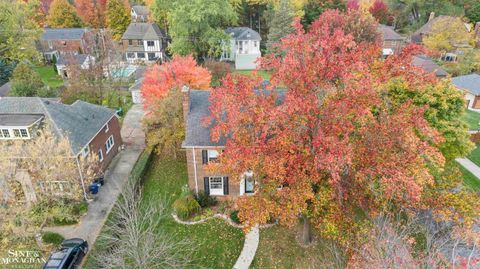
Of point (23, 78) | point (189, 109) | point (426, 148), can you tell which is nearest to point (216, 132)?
point (189, 109)

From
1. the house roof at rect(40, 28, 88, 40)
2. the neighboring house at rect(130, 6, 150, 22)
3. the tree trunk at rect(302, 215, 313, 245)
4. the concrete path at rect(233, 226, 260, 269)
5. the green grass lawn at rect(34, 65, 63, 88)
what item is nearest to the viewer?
the concrete path at rect(233, 226, 260, 269)

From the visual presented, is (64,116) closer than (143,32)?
Yes

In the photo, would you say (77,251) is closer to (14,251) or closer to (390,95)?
(14,251)

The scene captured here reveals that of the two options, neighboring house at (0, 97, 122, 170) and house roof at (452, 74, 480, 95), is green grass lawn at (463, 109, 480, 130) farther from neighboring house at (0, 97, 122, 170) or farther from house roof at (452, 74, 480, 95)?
neighboring house at (0, 97, 122, 170)

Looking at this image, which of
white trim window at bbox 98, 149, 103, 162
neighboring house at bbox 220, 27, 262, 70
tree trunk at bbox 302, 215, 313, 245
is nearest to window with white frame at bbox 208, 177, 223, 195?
tree trunk at bbox 302, 215, 313, 245

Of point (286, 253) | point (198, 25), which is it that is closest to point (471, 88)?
point (286, 253)

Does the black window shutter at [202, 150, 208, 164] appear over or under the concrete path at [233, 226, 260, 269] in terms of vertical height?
over

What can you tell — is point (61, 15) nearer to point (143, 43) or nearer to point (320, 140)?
point (143, 43)
